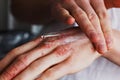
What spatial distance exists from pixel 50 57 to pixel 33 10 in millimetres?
387

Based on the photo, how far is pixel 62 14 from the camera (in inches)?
21.1

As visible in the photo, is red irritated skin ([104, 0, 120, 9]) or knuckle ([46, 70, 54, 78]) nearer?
knuckle ([46, 70, 54, 78])

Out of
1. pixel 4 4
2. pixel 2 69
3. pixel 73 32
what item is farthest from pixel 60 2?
pixel 4 4

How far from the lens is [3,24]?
2252 millimetres

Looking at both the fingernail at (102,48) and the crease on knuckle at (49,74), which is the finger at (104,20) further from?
the crease on knuckle at (49,74)

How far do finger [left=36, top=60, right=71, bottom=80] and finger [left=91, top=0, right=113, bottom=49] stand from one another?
0.09 m

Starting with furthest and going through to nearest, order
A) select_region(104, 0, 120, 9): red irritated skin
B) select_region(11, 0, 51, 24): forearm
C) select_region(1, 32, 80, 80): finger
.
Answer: select_region(11, 0, 51, 24): forearm < select_region(104, 0, 120, 9): red irritated skin < select_region(1, 32, 80, 80): finger

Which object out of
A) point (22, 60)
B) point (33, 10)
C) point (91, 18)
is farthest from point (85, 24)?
point (33, 10)

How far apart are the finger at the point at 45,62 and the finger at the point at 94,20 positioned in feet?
0.20

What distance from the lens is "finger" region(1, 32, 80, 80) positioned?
45 cm

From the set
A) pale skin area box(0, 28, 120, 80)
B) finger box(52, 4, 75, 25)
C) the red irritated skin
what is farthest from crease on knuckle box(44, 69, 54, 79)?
the red irritated skin

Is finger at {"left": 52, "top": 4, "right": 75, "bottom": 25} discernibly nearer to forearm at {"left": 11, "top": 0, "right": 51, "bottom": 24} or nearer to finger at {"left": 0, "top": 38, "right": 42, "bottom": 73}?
finger at {"left": 0, "top": 38, "right": 42, "bottom": 73}

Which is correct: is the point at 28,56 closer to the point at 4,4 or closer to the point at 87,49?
the point at 87,49

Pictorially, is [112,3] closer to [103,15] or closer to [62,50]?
[103,15]
